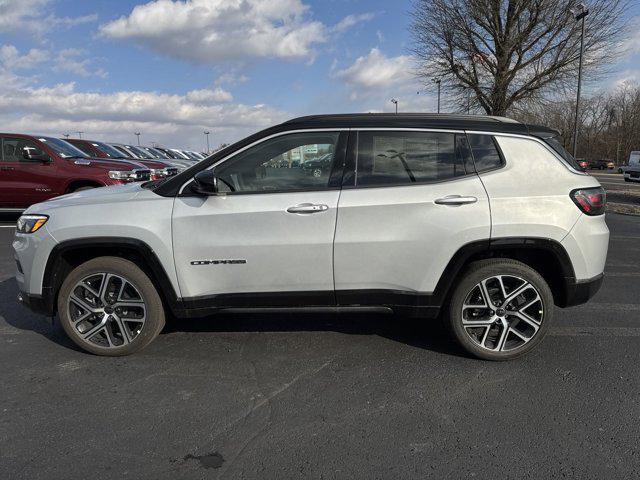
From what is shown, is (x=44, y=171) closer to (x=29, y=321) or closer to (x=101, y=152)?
(x=101, y=152)

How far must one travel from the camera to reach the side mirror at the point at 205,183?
3.28m

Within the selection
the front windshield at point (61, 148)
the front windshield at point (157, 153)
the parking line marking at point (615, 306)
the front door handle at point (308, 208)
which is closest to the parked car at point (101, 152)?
the front windshield at point (61, 148)

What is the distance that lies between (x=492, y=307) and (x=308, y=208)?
1.56 meters

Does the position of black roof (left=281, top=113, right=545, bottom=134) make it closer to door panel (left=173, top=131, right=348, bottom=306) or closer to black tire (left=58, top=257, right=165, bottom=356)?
door panel (left=173, top=131, right=348, bottom=306)

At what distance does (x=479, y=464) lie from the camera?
2.44 meters

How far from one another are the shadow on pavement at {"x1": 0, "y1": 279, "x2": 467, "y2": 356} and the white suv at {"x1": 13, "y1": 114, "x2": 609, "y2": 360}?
1.81ft

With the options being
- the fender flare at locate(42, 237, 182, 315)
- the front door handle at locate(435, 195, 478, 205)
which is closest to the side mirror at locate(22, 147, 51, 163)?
the fender flare at locate(42, 237, 182, 315)

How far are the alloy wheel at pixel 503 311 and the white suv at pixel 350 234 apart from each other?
1cm

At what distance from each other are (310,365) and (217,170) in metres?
1.62

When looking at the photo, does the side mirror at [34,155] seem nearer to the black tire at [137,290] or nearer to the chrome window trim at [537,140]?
the black tire at [137,290]

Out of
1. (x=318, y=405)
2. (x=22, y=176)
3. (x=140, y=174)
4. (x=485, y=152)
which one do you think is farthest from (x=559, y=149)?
(x=22, y=176)

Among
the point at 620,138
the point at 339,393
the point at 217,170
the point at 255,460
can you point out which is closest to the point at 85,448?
the point at 255,460

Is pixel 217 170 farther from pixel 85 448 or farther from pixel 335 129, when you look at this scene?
pixel 85 448

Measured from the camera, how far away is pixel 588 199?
11.1 ft
